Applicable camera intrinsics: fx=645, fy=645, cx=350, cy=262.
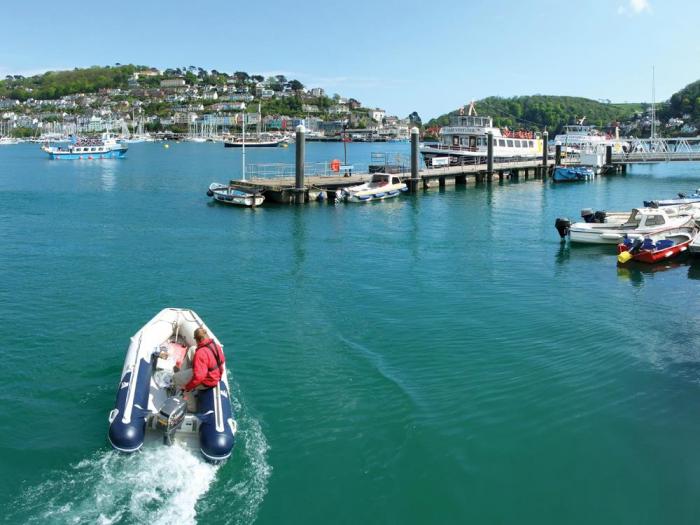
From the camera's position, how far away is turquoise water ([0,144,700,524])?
11.4 metres

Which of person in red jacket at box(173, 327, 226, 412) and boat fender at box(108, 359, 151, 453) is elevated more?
person in red jacket at box(173, 327, 226, 412)

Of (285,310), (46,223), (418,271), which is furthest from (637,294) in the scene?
(46,223)

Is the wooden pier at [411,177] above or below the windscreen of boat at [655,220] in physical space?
above

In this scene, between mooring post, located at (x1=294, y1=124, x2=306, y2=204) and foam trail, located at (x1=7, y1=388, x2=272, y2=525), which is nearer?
foam trail, located at (x1=7, y1=388, x2=272, y2=525)

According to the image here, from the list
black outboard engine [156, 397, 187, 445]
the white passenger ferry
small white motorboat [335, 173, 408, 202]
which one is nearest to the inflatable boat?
black outboard engine [156, 397, 187, 445]

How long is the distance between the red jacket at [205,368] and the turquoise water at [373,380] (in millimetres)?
1440

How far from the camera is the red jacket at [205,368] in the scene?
1265 centimetres

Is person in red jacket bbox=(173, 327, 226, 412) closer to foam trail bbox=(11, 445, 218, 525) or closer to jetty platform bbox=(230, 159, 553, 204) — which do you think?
foam trail bbox=(11, 445, 218, 525)

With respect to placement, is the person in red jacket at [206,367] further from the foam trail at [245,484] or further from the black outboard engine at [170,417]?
the foam trail at [245,484]

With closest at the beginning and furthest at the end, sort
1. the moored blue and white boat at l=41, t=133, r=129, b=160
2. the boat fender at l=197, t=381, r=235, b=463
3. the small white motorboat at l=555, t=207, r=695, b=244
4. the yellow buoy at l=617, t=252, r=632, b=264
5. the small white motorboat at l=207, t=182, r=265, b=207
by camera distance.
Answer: the boat fender at l=197, t=381, r=235, b=463, the yellow buoy at l=617, t=252, r=632, b=264, the small white motorboat at l=555, t=207, r=695, b=244, the small white motorboat at l=207, t=182, r=265, b=207, the moored blue and white boat at l=41, t=133, r=129, b=160

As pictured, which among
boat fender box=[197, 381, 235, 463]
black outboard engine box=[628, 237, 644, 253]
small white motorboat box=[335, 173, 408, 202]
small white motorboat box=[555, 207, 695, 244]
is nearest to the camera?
boat fender box=[197, 381, 235, 463]

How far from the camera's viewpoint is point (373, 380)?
53.3 feet

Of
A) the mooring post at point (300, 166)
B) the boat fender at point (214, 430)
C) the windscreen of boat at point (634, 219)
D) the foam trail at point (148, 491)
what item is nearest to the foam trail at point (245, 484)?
the foam trail at point (148, 491)

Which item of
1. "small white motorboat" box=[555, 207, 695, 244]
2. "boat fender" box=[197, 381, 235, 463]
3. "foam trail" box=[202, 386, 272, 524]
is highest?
"small white motorboat" box=[555, 207, 695, 244]
